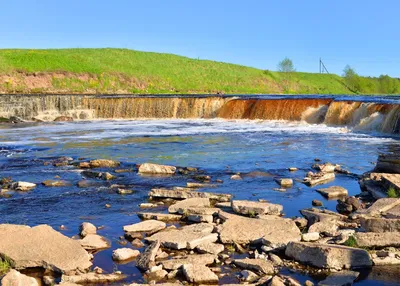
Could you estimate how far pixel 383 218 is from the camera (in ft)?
26.6

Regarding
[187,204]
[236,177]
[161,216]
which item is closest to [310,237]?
[161,216]

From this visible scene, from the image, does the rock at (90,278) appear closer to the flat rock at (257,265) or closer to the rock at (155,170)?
the flat rock at (257,265)

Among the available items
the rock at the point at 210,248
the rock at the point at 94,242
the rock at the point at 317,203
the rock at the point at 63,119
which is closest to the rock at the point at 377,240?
the rock at the point at 210,248

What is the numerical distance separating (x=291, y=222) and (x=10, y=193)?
23.9ft

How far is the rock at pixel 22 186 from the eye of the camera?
1240 cm

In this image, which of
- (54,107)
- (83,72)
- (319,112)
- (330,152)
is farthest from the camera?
(83,72)

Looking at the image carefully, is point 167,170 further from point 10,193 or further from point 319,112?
point 319,112

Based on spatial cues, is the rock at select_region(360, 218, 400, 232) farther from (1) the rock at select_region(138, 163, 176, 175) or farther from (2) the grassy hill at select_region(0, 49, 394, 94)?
(2) the grassy hill at select_region(0, 49, 394, 94)

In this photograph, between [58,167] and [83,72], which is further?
[83,72]

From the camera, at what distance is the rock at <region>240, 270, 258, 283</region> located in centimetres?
618

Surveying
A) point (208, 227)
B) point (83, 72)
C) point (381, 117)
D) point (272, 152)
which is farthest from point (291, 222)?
point (83, 72)

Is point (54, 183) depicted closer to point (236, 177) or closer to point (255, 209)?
point (236, 177)

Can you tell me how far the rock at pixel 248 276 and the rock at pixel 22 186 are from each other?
7850 millimetres

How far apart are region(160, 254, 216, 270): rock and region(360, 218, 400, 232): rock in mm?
2793
